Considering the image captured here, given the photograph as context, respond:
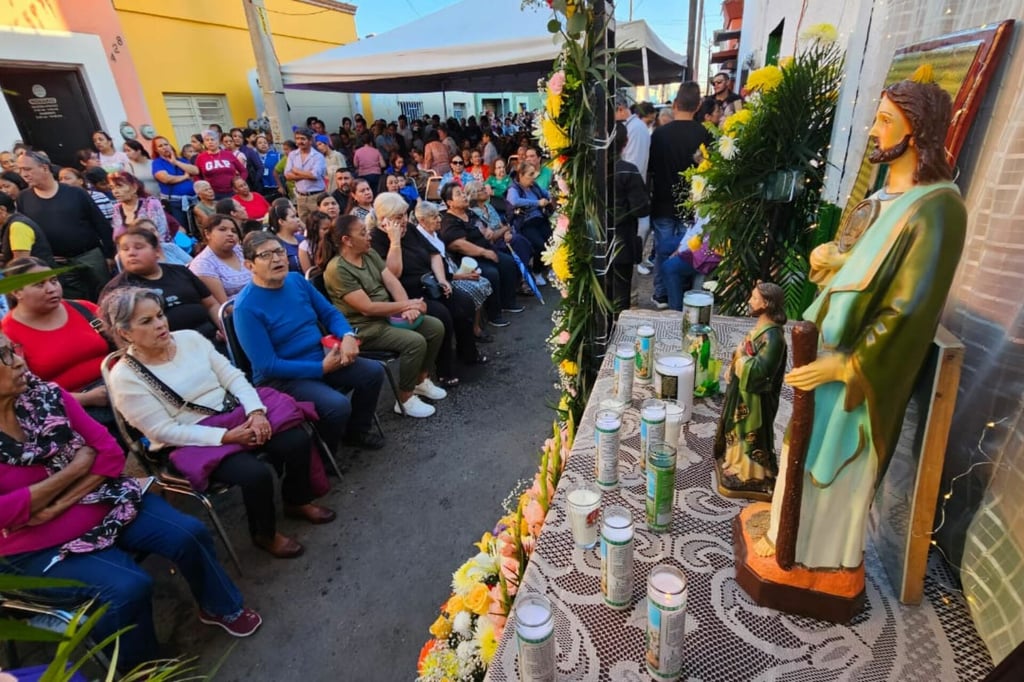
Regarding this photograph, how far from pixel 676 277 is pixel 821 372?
3.40 m

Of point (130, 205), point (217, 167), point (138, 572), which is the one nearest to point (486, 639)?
point (138, 572)

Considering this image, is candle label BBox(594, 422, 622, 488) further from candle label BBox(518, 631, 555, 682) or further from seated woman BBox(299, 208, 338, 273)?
seated woman BBox(299, 208, 338, 273)

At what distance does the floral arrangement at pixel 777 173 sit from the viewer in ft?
7.90

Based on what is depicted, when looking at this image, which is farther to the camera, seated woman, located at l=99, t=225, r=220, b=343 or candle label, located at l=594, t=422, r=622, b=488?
seated woman, located at l=99, t=225, r=220, b=343

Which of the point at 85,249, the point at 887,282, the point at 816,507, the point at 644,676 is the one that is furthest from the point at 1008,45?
the point at 85,249

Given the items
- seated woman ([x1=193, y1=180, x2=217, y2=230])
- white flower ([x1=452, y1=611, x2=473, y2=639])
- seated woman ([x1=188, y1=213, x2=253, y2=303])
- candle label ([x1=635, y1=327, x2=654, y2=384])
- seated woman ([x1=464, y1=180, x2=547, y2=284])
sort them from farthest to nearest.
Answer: seated woman ([x1=464, y1=180, x2=547, y2=284]) → seated woman ([x1=193, y1=180, x2=217, y2=230]) → seated woman ([x1=188, y1=213, x2=253, y2=303]) → candle label ([x1=635, y1=327, x2=654, y2=384]) → white flower ([x1=452, y1=611, x2=473, y2=639])

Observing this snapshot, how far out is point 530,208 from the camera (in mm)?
6258

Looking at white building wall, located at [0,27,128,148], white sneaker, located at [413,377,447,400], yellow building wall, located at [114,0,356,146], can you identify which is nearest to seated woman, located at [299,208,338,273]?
Result: white sneaker, located at [413,377,447,400]

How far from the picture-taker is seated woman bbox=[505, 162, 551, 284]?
6.22 m

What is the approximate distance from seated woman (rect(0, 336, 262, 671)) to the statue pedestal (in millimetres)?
1831

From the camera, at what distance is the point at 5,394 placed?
5.73 ft

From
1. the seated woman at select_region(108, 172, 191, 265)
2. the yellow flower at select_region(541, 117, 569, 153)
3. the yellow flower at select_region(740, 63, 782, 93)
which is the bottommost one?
the seated woman at select_region(108, 172, 191, 265)

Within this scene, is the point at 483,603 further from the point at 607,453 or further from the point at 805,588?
the point at 805,588

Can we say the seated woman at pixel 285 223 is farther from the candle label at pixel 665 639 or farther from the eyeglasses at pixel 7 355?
the candle label at pixel 665 639
